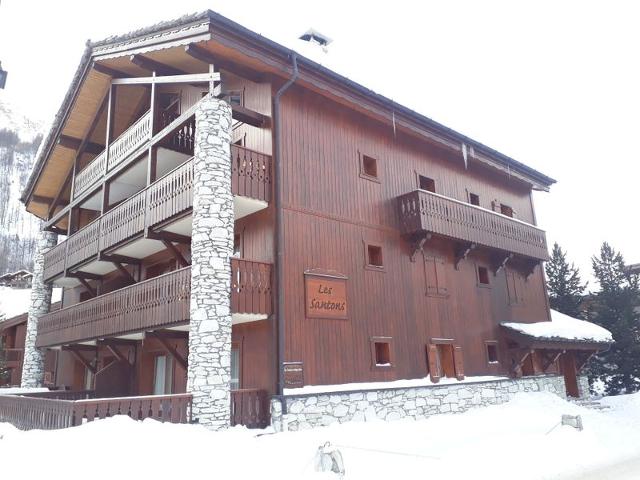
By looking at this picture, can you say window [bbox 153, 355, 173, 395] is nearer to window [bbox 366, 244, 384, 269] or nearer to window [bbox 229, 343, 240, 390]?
window [bbox 229, 343, 240, 390]

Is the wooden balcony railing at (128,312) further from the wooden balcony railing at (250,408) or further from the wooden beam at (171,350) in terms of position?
the wooden balcony railing at (250,408)

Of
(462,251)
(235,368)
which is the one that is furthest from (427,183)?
(235,368)

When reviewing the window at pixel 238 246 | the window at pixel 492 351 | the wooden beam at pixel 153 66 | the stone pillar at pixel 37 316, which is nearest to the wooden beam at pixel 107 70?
the wooden beam at pixel 153 66

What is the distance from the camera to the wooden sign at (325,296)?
14305 millimetres

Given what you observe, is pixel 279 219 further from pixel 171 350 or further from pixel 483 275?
pixel 483 275

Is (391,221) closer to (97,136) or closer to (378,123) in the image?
(378,123)

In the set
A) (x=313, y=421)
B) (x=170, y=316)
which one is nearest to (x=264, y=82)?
(x=170, y=316)

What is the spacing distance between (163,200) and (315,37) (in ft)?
33.9

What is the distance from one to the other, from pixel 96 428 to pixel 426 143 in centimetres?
1467

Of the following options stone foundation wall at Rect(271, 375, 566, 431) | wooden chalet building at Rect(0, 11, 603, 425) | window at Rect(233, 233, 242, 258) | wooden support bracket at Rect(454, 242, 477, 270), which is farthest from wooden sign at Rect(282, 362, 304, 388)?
wooden support bracket at Rect(454, 242, 477, 270)

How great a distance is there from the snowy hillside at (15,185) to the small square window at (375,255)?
230 feet

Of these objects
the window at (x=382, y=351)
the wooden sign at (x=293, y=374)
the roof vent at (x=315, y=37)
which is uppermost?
the roof vent at (x=315, y=37)

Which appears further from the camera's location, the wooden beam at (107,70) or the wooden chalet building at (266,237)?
the wooden beam at (107,70)

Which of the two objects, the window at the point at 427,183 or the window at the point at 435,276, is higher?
the window at the point at 427,183
